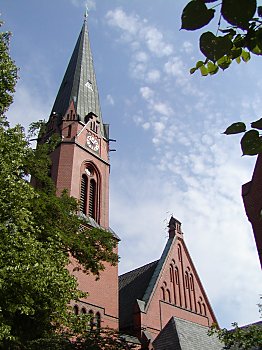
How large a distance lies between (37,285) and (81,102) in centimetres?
1995

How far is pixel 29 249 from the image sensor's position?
929cm

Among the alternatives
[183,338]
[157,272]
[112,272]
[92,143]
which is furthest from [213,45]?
[92,143]

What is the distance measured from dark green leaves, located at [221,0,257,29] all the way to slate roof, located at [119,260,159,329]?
22043mm

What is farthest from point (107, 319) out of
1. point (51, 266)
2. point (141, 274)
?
point (51, 266)

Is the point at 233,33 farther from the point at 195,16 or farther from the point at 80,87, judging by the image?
the point at 80,87

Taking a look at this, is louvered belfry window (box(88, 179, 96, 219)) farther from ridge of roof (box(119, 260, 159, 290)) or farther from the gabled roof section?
ridge of roof (box(119, 260, 159, 290))

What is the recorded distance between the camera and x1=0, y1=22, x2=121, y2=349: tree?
870cm

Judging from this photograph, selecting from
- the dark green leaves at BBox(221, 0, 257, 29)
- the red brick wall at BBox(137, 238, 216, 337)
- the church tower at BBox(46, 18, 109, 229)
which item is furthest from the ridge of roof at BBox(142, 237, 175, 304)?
the dark green leaves at BBox(221, 0, 257, 29)

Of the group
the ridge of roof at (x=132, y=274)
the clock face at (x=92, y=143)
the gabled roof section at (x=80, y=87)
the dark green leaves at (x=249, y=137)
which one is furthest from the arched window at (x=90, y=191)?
the dark green leaves at (x=249, y=137)

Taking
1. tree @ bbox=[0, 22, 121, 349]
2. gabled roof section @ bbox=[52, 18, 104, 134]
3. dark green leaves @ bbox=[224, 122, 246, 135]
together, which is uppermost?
gabled roof section @ bbox=[52, 18, 104, 134]

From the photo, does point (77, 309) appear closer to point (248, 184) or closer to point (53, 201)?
point (53, 201)

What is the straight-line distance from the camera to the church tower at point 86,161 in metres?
19.7

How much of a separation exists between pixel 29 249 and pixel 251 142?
8208 millimetres

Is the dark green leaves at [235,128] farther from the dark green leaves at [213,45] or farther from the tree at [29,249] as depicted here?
the tree at [29,249]
